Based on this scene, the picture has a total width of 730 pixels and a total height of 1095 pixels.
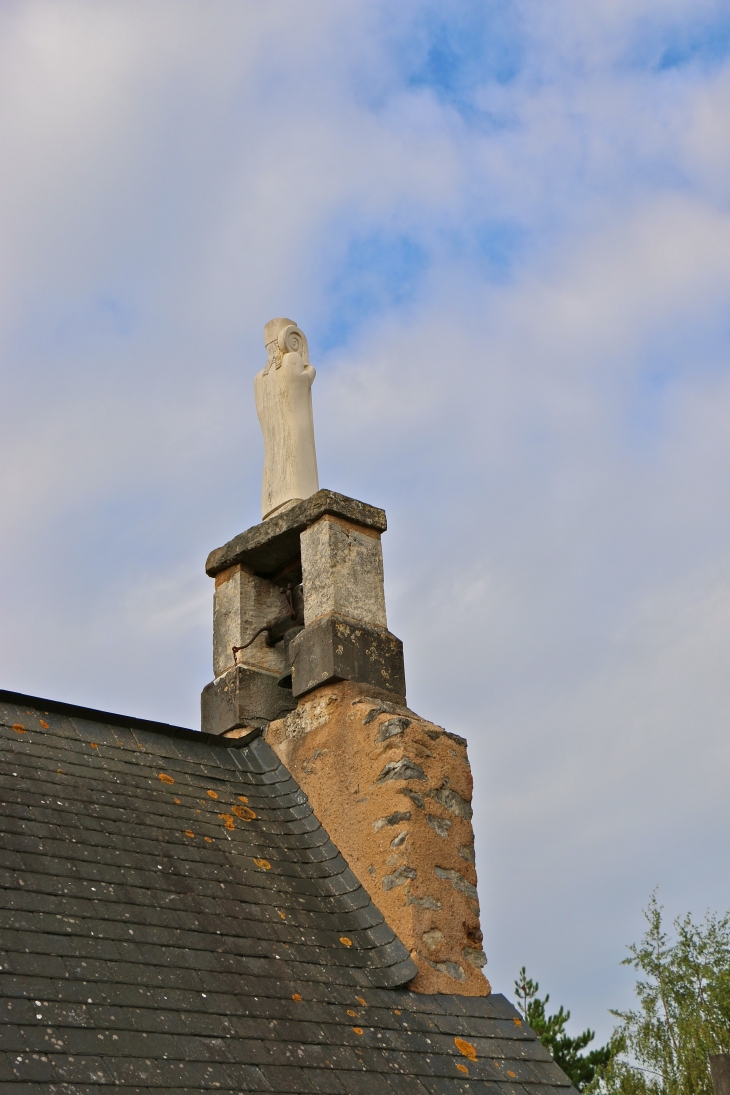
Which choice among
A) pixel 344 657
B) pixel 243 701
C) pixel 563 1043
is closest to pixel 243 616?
pixel 243 701

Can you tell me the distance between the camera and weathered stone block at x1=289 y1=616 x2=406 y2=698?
244 inches

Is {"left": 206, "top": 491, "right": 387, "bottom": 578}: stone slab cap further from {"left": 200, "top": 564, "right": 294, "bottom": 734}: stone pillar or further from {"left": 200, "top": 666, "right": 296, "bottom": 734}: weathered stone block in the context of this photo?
{"left": 200, "top": 666, "right": 296, "bottom": 734}: weathered stone block

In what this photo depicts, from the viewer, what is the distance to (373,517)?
6.80m

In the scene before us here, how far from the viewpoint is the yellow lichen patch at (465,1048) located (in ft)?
15.9

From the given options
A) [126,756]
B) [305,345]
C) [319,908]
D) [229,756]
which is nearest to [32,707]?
[126,756]

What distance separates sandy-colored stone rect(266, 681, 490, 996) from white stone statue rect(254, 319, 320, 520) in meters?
1.43

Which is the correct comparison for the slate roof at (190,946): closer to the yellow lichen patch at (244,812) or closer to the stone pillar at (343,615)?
the yellow lichen patch at (244,812)

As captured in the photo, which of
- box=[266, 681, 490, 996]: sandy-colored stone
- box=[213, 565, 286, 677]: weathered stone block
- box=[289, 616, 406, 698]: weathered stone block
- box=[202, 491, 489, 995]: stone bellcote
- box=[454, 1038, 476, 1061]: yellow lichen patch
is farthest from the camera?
box=[213, 565, 286, 677]: weathered stone block

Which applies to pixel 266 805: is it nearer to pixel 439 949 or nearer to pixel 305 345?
pixel 439 949

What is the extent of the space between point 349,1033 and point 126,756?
1727 mm

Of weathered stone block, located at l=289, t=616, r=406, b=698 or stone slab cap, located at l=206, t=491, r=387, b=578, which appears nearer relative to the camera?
weathered stone block, located at l=289, t=616, r=406, b=698

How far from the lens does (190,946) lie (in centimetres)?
439

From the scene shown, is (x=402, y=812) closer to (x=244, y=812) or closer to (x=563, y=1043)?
(x=244, y=812)

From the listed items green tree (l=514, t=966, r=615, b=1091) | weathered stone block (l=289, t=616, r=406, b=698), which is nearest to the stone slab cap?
weathered stone block (l=289, t=616, r=406, b=698)
